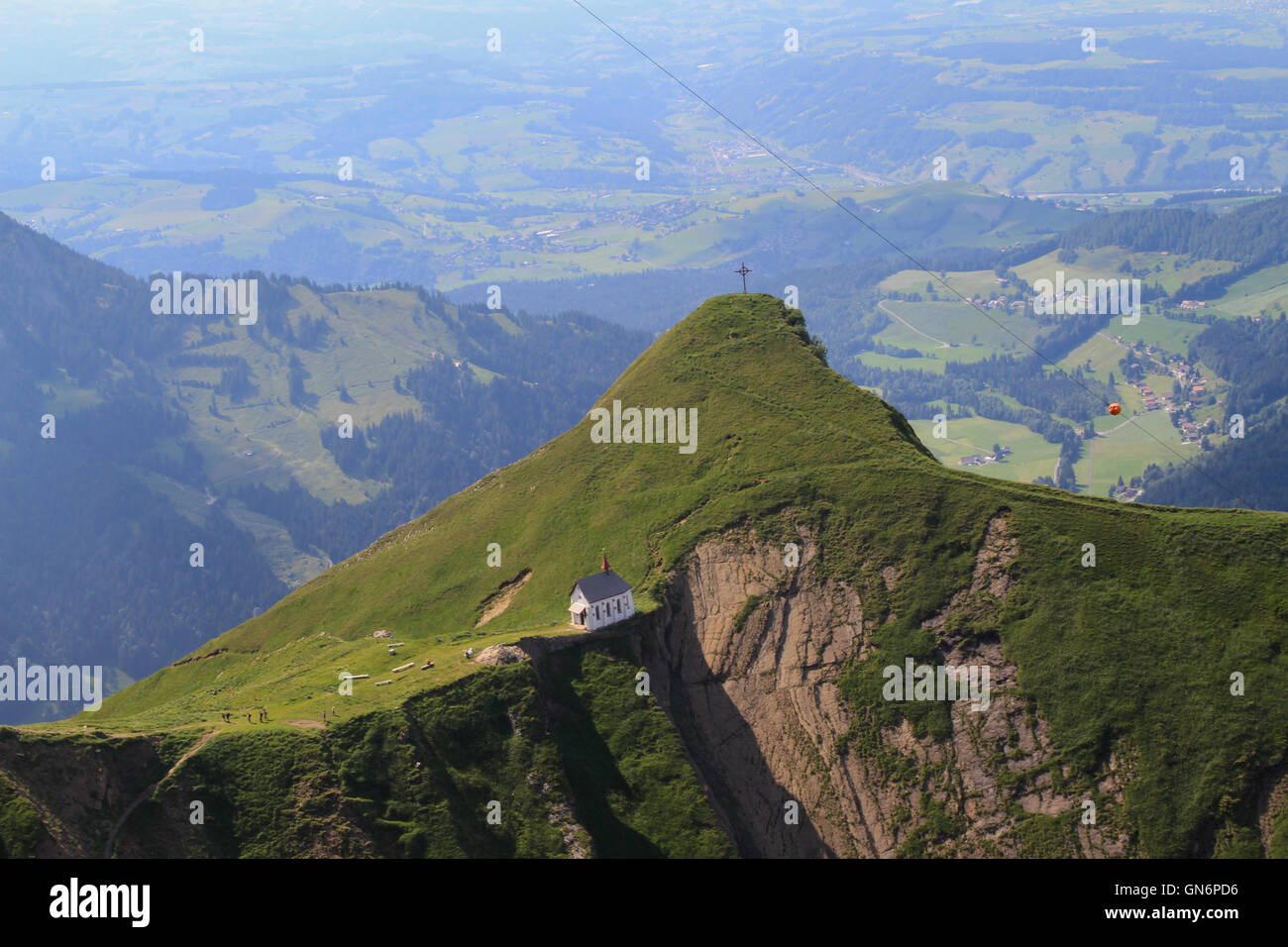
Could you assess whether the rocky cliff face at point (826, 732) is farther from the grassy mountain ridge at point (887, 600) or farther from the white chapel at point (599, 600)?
the white chapel at point (599, 600)

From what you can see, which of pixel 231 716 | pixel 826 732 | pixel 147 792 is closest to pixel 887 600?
pixel 826 732

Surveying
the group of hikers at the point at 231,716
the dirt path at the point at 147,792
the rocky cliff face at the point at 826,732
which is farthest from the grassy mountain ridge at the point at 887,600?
the dirt path at the point at 147,792

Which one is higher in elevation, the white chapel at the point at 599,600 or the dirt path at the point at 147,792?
the white chapel at the point at 599,600

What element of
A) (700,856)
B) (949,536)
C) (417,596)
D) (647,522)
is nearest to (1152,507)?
(949,536)

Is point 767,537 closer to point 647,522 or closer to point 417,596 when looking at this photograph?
point 647,522

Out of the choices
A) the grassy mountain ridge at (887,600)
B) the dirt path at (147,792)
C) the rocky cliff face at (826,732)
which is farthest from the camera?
the rocky cliff face at (826,732)

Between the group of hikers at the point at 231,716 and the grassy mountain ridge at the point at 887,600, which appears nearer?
the group of hikers at the point at 231,716

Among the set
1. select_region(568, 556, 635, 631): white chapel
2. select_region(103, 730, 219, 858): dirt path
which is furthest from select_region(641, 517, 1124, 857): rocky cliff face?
select_region(103, 730, 219, 858): dirt path
